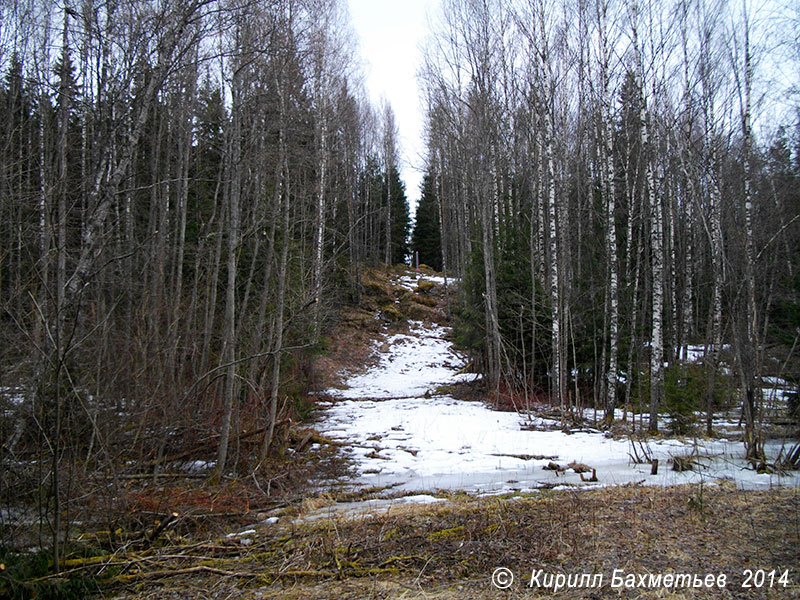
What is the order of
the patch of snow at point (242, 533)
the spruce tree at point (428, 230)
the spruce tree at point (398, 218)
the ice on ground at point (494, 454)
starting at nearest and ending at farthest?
the patch of snow at point (242, 533), the ice on ground at point (494, 454), the spruce tree at point (398, 218), the spruce tree at point (428, 230)

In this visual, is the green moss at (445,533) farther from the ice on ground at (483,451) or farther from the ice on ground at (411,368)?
the ice on ground at (411,368)

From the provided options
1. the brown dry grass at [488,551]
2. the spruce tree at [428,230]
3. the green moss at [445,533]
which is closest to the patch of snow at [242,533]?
the brown dry grass at [488,551]

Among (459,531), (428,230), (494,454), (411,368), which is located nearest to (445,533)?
(459,531)

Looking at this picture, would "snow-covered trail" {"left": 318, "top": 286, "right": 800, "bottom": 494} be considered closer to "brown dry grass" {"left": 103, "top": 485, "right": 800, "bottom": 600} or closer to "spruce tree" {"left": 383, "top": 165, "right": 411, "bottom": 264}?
"brown dry grass" {"left": 103, "top": 485, "right": 800, "bottom": 600}

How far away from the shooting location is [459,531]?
13.8 ft

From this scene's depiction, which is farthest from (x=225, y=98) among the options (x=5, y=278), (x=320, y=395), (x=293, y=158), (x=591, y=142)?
(x=591, y=142)

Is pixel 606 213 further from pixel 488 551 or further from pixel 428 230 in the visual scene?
pixel 428 230

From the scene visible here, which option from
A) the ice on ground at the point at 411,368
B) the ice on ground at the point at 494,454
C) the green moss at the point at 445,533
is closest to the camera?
the green moss at the point at 445,533

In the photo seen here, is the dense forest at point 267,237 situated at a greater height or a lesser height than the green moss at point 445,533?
greater

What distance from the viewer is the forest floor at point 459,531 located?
3.31 m

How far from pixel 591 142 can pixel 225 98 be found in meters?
13.4

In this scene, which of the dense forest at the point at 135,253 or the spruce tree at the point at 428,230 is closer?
the dense forest at the point at 135,253

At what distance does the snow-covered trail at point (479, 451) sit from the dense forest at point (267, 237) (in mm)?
781

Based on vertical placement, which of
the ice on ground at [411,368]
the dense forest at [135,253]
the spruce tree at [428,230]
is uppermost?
the spruce tree at [428,230]
